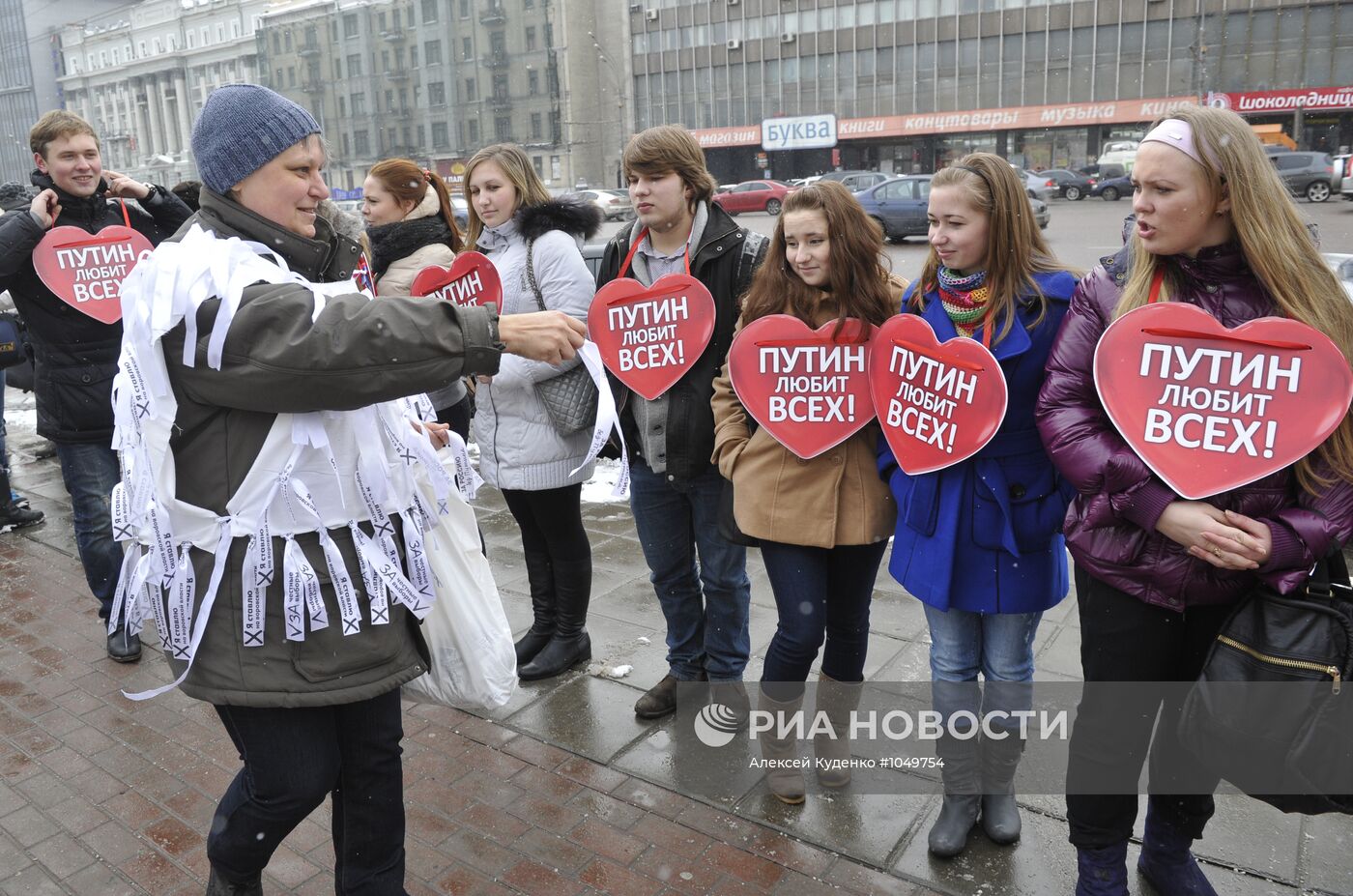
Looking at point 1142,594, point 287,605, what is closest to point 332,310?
point 287,605

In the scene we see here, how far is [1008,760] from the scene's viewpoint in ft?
9.68

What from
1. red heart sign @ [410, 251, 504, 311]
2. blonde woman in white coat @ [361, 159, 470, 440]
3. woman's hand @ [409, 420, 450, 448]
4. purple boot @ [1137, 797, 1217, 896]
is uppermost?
blonde woman in white coat @ [361, 159, 470, 440]

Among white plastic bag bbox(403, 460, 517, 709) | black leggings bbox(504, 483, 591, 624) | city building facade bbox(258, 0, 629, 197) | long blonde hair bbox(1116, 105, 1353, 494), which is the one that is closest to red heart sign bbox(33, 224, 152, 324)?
black leggings bbox(504, 483, 591, 624)

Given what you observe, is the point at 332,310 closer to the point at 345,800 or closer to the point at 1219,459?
the point at 345,800

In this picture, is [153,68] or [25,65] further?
[25,65]

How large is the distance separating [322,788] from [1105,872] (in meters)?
1.94

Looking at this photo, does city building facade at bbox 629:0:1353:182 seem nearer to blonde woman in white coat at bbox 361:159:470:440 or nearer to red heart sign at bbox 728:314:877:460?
blonde woman in white coat at bbox 361:159:470:440

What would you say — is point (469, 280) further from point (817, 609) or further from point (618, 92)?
point (618, 92)

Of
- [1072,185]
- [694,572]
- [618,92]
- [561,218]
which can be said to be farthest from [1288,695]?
[618,92]

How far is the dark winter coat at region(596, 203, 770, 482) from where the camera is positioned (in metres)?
Answer: 3.47

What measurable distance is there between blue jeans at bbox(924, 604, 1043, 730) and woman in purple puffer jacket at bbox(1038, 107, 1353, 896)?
293mm

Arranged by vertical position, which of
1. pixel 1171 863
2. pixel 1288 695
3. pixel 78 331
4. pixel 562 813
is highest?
pixel 78 331

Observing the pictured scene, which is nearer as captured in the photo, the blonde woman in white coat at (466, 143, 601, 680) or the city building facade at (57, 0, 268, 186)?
the blonde woman in white coat at (466, 143, 601, 680)

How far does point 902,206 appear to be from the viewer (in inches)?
969
